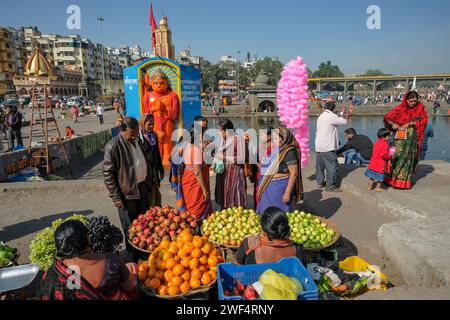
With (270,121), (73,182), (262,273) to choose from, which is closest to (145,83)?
(73,182)

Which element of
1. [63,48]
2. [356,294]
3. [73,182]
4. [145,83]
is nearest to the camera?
[356,294]

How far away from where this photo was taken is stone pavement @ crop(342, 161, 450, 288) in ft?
9.52

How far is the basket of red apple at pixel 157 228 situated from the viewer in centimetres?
324

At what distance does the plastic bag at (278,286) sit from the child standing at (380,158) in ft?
Result: 12.7

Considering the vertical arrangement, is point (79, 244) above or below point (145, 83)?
below

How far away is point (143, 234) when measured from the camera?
3.33 metres

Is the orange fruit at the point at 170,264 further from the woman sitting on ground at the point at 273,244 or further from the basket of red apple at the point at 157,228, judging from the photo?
the woman sitting on ground at the point at 273,244

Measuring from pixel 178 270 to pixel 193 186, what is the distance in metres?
1.62

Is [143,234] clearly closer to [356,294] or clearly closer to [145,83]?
[356,294]

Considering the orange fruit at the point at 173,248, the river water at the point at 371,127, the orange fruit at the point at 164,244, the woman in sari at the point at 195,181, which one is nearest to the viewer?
the orange fruit at the point at 173,248

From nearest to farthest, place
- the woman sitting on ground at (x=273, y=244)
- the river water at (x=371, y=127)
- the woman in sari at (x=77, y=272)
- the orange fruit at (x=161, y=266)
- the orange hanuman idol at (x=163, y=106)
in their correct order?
the woman in sari at (x=77, y=272) < the woman sitting on ground at (x=273, y=244) < the orange fruit at (x=161, y=266) < the orange hanuman idol at (x=163, y=106) < the river water at (x=371, y=127)

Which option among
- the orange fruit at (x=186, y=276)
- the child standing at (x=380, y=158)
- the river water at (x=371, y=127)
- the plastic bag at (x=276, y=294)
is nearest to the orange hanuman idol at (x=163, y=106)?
the child standing at (x=380, y=158)

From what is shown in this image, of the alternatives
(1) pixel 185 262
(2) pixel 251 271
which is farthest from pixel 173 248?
(2) pixel 251 271

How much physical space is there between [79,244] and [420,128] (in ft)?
19.1
